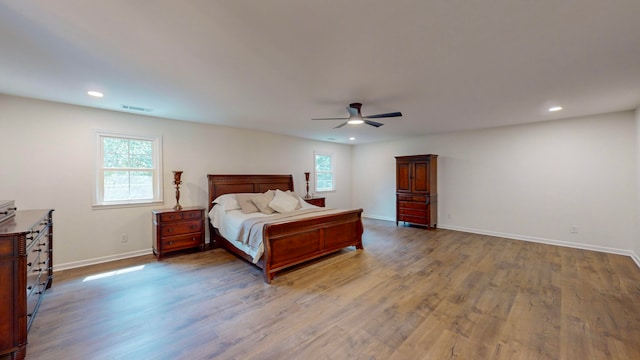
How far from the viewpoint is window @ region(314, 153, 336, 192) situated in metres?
7.33

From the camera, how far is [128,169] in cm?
415

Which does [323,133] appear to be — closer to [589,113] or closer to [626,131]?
[589,113]

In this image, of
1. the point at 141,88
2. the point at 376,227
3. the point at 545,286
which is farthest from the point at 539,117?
the point at 141,88

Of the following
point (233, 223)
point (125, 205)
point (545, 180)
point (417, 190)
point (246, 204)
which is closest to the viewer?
point (233, 223)

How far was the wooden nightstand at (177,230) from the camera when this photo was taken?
4.00 meters

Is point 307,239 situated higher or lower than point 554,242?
higher

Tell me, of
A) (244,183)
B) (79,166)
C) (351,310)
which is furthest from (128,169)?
(351,310)

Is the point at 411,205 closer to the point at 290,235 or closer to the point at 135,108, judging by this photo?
the point at 290,235

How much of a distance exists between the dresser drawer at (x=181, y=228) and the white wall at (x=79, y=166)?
550 mm

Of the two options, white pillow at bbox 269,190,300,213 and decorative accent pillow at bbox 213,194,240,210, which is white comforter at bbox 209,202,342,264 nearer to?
decorative accent pillow at bbox 213,194,240,210

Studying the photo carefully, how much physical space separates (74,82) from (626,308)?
6366 mm

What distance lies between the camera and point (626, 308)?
8.23ft

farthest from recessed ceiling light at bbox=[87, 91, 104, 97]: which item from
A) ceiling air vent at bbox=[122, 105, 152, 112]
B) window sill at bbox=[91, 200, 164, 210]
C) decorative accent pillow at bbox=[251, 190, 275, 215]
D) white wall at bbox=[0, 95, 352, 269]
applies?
decorative accent pillow at bbox=[251, 190, 275, 215]

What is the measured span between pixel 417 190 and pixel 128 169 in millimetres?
6023
